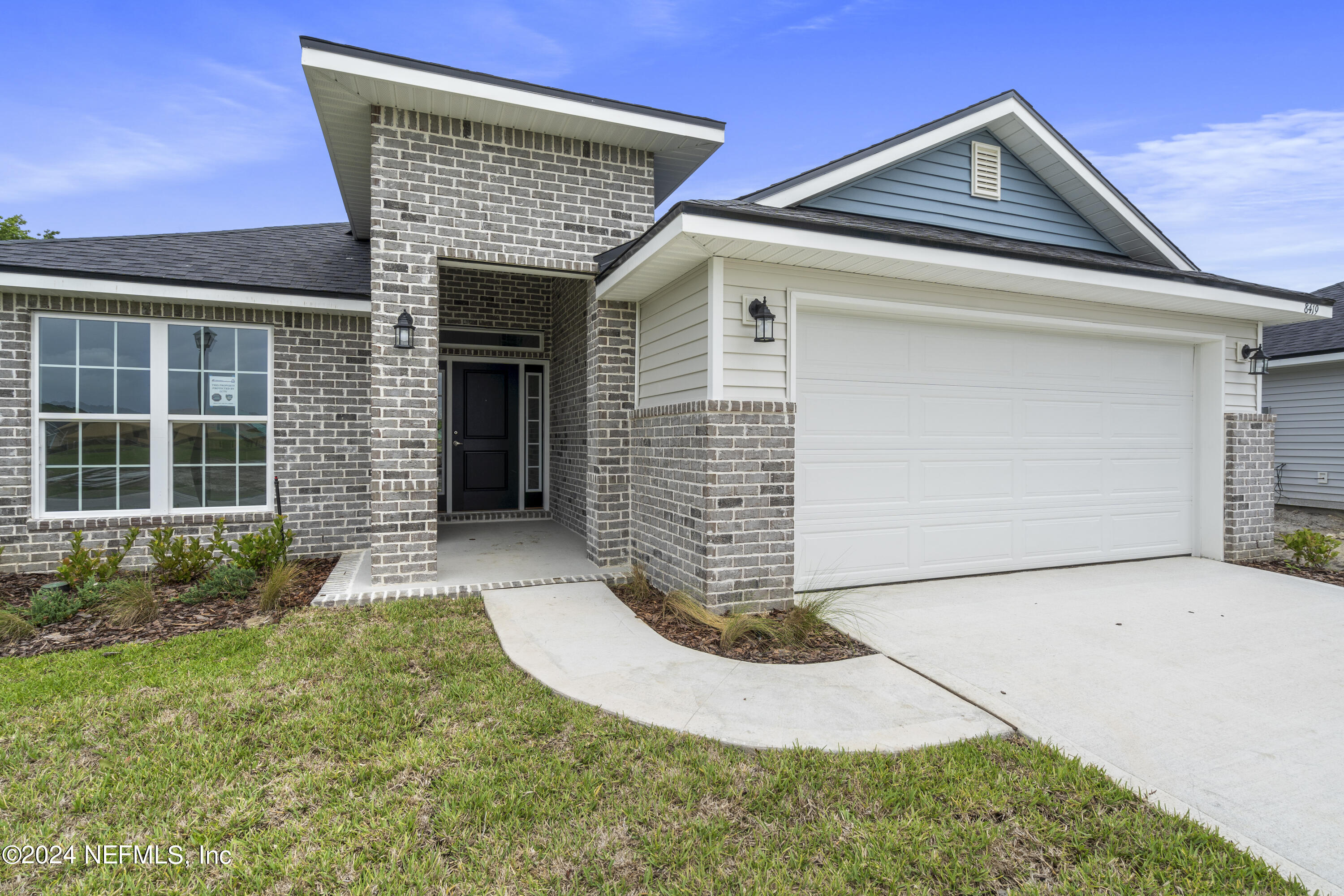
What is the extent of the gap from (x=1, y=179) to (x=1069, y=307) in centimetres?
Answer: 2218

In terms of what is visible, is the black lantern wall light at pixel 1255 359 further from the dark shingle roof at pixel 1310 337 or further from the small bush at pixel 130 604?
the small bush at pixel 130 604

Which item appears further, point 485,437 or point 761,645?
point 485,437

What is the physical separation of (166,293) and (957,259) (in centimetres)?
734

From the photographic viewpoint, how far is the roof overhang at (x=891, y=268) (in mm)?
4418

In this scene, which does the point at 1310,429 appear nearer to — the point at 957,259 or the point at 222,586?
the point at 957,259

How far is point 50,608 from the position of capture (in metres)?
4.87

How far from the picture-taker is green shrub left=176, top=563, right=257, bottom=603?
5406 millimetres

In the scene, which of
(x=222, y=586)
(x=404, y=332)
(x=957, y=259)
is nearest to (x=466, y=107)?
(x=404, y=332)

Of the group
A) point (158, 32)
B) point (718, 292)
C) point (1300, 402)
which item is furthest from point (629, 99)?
point (1300, 402)

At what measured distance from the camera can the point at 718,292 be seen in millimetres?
4789

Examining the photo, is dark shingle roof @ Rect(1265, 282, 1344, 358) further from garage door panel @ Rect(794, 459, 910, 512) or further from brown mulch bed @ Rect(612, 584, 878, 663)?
brown mulch bed @ Rect(612, 584, 878, 663)

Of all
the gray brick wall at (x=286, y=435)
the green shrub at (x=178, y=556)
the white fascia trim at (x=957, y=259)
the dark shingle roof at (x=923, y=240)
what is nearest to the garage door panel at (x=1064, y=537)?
the white fascia trim at (x=957, y=259)

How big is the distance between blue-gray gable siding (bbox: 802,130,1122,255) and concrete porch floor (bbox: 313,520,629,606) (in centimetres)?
434

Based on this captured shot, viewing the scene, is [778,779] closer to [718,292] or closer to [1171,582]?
[718,292]
